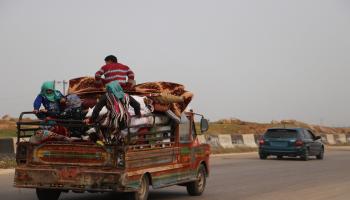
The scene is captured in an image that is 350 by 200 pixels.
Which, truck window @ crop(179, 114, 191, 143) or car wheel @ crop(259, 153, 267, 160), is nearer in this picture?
truck window @ crop(179, 114, 191, 143)

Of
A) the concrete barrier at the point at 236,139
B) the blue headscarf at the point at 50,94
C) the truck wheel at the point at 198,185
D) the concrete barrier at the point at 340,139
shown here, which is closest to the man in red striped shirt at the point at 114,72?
the blue headscarf at the point at 50,94

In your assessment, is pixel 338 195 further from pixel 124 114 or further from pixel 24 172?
pixel 24 172

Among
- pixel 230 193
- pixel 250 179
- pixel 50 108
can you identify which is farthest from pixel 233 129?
pixel 50 108

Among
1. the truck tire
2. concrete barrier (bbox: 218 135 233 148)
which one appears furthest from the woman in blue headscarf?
concrete barrier (bbox: 218 135 233 148)

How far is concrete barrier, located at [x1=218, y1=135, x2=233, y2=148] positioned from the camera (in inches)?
1391

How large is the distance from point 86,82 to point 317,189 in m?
6.30

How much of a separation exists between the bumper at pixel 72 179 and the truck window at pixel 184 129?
272cm

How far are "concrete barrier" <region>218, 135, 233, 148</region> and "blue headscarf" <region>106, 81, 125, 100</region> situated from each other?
23.7 metres

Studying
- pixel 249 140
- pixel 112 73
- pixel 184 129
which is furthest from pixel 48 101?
pixel 249 140

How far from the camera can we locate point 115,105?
11.6 metres

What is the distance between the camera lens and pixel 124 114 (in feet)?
38.3

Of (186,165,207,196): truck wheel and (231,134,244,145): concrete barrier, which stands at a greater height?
(231,134,244,145): concrete barrier

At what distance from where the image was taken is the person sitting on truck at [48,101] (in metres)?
12.2

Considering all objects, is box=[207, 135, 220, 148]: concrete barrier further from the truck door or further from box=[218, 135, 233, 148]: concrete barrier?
the truck door
